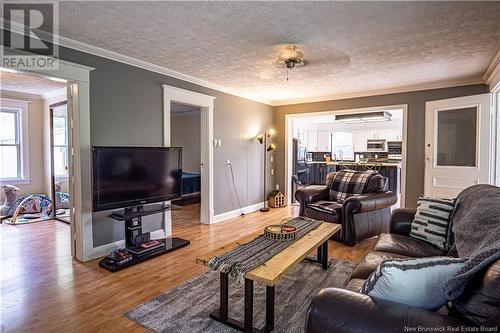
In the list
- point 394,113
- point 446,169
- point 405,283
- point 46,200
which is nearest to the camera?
point 405,283

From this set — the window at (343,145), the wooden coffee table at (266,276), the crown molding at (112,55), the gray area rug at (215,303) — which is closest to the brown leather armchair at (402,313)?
the wooden coffee table at (266,276)

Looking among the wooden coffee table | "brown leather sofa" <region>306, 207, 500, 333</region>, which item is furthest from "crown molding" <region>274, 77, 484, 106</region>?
"brown leather sofa" <region>306, 207, 500, 333</region>

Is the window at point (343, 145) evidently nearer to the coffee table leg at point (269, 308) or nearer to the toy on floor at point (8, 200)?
the coffee table leg at point (269, 308)

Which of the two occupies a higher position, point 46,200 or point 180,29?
point 180,29

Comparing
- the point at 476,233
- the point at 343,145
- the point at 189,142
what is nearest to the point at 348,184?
the point at 476,233

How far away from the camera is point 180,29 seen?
2.64 meters

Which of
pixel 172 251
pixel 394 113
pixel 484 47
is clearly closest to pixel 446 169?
pixel 484 47

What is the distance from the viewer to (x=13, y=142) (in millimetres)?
5719

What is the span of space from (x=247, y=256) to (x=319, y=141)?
10042mm

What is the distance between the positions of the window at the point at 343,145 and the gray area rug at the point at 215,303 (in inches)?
339

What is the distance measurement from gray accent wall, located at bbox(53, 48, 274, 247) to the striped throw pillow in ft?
10.5

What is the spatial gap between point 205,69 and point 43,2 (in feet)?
6.50

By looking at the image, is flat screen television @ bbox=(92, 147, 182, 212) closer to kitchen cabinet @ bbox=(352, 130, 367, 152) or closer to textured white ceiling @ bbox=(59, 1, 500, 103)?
textured white ceiling @ bbox=(59, 1, 500, 103)

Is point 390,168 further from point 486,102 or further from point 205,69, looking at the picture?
point 205,69
